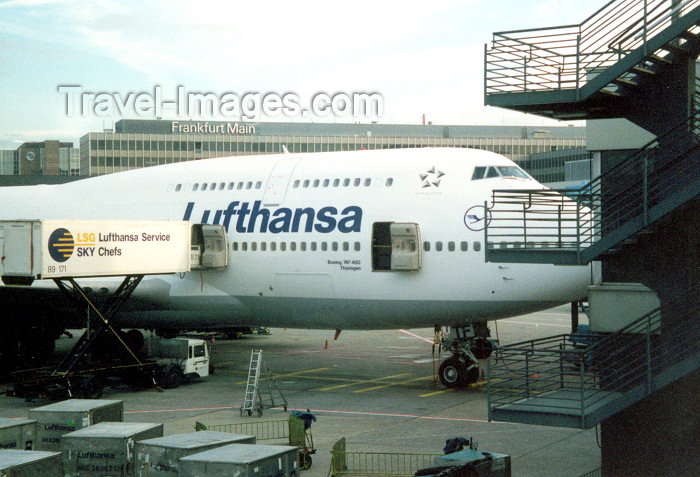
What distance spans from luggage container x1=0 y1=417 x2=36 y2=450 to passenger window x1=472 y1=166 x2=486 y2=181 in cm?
1512

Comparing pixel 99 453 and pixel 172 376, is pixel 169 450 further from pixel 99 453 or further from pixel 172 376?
pixel 172 376

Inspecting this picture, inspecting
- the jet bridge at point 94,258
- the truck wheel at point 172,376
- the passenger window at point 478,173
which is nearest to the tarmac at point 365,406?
the truck wheel at point 172,376

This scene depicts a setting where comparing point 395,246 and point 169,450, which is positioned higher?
point 395,246

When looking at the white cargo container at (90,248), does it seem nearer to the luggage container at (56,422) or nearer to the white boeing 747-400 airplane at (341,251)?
the white boeing 747-400 airplane at (341,251)

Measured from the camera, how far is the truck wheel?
30.5 metres

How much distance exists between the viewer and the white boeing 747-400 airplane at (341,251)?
87.9 ft

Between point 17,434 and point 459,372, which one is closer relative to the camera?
point 17,434

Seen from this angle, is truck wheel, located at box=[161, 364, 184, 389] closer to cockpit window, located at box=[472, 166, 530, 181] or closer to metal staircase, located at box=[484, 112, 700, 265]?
cockpit window, located at box=[472, 166, 530, 181]

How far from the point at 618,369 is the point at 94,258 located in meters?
17.2

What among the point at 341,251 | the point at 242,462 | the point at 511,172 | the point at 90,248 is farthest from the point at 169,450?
the point at 511,172

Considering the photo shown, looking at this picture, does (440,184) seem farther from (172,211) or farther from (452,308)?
(172,211)

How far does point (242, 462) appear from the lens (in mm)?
14117

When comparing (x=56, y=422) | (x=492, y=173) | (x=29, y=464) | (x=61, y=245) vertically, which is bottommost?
(x=56, y=422)

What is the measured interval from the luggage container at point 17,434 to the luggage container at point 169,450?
3.26m
